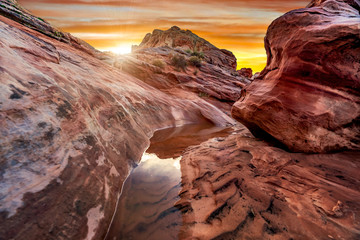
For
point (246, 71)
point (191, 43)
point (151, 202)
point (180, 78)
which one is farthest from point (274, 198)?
point (246, 71)

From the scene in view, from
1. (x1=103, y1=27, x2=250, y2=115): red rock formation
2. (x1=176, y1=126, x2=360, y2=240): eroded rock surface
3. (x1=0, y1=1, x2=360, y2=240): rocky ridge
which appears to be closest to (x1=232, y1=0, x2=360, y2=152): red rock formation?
(x1=0, y1=1, x2=360, y2=240): rocky ridge

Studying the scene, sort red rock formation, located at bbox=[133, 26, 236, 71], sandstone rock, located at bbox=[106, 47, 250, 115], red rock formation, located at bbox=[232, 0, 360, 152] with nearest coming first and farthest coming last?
1. red rock formation, located at bbox=[232, 0, 360, 152]
2. sandstone rock, located at bbox=[106, 47, 250, 115]
3. red rock formation, located at bbox=[133, 26, 236, 71]

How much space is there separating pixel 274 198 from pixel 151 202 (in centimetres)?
220

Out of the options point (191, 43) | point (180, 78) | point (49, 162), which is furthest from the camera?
point (191, 43)

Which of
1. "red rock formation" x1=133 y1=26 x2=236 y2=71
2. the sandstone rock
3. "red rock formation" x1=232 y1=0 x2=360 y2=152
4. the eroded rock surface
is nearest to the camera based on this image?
the eroded rock surface

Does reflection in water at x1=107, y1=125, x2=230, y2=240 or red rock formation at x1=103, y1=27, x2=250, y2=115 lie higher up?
red rock formation at x1=103, y1=27, x2=250, y2=115

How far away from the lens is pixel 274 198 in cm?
304

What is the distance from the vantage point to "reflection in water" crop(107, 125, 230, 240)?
108 inches

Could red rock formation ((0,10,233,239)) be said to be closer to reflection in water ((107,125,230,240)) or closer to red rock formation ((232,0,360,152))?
reflection in water ((107,125,230,240))

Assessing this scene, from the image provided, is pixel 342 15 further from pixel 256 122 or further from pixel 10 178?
pixel 10 178

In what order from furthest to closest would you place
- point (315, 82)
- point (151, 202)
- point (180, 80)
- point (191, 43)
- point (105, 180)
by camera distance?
1. point (191, 43)
2. point (180, 80)
3. point (315, 82)
4. point (151, 202)
5. point (105, 180)

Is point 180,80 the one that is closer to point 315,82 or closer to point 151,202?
point 315,82

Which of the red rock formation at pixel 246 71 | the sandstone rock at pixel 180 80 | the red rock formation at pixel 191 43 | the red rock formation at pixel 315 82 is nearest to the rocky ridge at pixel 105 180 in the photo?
the red rock formation at pixel 315 82

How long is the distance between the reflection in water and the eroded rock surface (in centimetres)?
22
